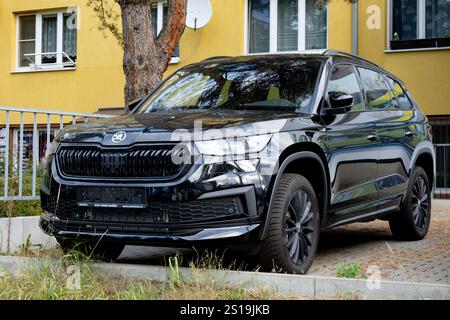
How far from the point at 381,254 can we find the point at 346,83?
165 centimetres

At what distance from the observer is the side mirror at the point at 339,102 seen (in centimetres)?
577

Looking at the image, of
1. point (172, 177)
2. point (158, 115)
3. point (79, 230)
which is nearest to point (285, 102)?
point (158, 115)

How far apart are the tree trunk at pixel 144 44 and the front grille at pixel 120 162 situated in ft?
11.0

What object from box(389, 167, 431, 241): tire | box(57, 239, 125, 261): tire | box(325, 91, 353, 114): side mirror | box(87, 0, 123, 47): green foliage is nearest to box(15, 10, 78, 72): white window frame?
box(87, 0, 123, 47): green foliage

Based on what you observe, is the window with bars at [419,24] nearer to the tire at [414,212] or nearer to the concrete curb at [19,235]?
the tire at [414,212]

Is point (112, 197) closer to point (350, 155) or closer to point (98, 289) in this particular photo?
point (98, 289)

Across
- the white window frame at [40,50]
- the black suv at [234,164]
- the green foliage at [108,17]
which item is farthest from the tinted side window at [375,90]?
the white window frame at [40,50]

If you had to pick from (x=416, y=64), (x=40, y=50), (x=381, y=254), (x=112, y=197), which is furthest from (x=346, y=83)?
(x=40, y=50)

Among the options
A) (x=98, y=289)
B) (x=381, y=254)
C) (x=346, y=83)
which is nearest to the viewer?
(x=98, y=289)

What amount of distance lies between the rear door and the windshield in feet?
0.87

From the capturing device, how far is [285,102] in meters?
5.73

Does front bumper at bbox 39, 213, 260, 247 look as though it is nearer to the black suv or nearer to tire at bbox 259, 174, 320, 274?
the black suv

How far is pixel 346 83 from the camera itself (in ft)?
21.0
